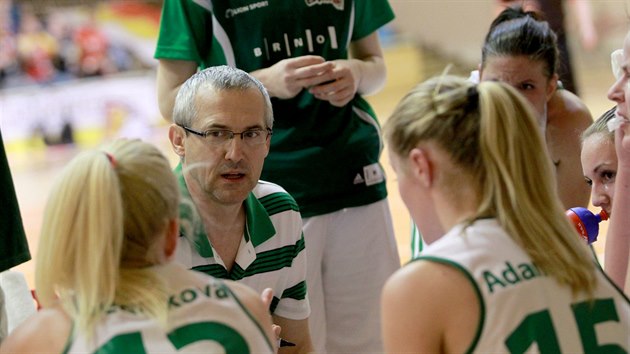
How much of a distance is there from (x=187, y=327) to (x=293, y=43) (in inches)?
66.3

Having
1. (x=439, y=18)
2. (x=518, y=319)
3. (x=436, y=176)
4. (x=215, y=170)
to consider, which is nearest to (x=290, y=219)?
(x=215, y=170)

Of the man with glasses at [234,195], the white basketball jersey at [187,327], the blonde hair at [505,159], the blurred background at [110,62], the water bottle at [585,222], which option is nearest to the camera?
the white basketball jersey at [187,327]

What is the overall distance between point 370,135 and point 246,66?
1.61 feet

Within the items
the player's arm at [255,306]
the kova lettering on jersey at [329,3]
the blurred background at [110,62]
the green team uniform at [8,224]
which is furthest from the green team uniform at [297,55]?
the blurred background at [110,62]

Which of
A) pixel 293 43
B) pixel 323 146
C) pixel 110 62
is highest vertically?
pixel 293 43

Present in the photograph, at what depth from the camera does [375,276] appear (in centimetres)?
338

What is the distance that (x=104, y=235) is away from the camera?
170 cm

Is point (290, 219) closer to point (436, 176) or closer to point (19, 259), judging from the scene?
point (19, 259)

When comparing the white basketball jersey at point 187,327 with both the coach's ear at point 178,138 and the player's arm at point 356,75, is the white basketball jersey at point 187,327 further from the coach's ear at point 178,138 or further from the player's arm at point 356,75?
the player's arm at point 356,75

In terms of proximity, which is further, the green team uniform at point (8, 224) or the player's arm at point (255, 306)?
the green team uniform at point (8, 224)

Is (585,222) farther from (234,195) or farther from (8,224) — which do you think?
(8,224)

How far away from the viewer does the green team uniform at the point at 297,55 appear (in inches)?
125

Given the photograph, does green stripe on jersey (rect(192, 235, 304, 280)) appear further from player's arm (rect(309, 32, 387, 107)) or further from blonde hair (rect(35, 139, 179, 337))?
blonde hair (rect(35, 139, 179, 337))

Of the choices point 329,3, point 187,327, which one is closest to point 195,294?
point 187,327
